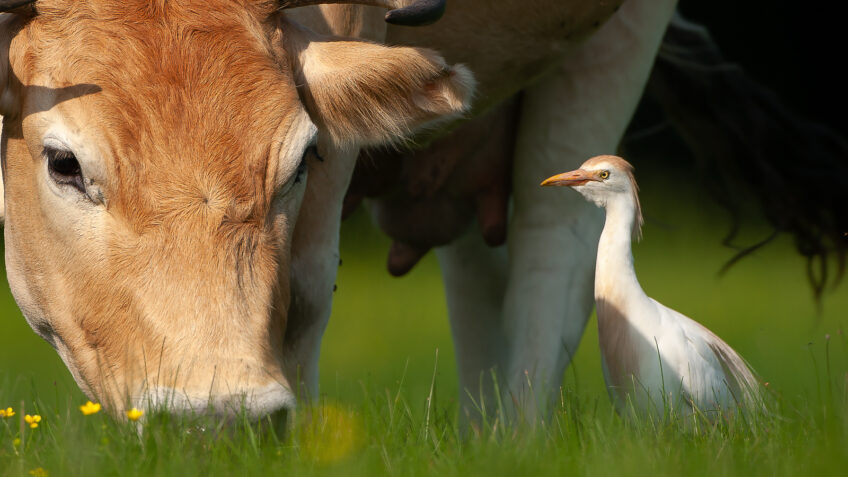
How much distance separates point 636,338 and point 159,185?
164 centimetres

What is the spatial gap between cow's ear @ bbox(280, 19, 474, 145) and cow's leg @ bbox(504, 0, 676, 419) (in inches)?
57.6

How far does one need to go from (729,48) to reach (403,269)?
12099 millimetres

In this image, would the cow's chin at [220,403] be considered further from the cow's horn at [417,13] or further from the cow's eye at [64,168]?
the cow's horn at [417,13]

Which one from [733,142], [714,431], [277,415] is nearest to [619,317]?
[714,431]

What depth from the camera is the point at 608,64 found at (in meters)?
4.74

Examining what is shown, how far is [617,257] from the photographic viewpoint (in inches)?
145

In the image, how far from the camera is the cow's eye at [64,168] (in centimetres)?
272

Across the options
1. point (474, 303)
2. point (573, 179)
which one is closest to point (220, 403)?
point (573, 179)

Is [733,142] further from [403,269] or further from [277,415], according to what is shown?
[277,415]

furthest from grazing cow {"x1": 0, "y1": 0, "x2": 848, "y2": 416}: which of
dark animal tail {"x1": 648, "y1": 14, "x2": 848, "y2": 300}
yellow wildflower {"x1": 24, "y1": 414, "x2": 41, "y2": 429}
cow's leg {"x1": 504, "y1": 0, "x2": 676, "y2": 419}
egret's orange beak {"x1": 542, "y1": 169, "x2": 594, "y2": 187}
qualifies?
dark animal tail {"x1": 648, "y1": 14, "x2": 848, "y2": 300}

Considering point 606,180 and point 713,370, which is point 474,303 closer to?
point 606,180

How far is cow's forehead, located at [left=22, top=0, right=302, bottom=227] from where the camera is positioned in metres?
2.64

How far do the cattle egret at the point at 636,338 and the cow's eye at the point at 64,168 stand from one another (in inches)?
61.7

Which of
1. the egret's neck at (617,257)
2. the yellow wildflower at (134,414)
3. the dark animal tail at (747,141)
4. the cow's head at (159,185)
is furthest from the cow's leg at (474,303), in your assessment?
the yellow wildflower at (134,414)
